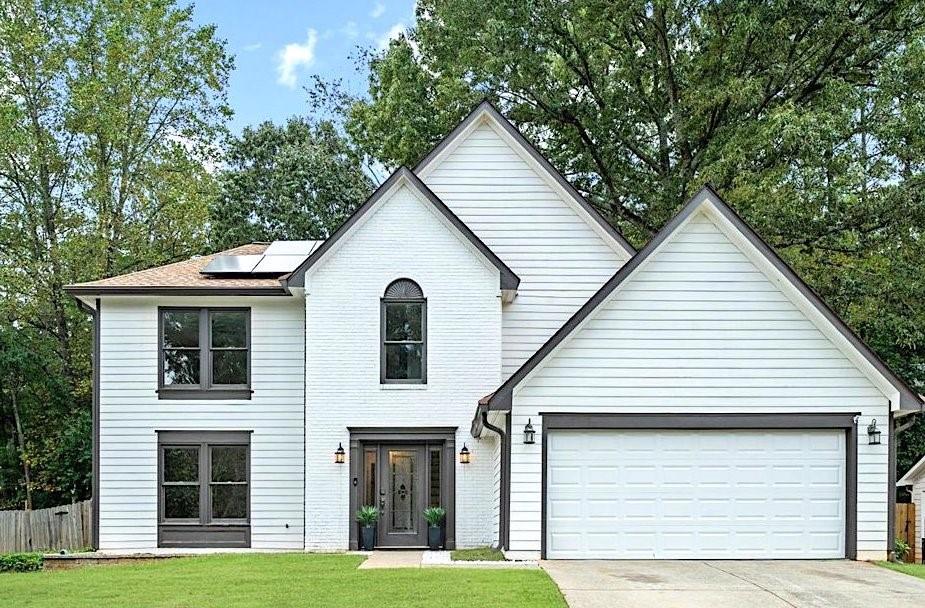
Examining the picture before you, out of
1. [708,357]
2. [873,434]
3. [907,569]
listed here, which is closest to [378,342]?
[708,357]

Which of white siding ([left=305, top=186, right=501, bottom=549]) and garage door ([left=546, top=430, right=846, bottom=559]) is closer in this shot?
garage door ([left=546, top=430, right=846, bottom=559])

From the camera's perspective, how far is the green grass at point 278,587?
36.9 feet

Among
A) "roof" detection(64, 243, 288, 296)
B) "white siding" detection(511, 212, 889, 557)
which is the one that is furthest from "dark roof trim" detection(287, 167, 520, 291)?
"white siding" detection(511, 212, 889, 557)

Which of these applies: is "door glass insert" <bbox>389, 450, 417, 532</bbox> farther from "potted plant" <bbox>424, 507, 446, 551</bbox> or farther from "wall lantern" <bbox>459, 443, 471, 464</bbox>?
"wall lantern" <bbox>459, 443, 471, 464</bbox>

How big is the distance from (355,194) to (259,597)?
28528 mm

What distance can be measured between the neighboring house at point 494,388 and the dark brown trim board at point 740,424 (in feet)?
0.11

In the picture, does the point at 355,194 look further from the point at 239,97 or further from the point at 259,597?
the point at 259,597

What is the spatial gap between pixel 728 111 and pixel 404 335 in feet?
44.9

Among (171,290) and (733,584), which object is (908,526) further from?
(171,290)

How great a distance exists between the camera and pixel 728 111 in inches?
1109

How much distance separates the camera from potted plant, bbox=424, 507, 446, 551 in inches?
723

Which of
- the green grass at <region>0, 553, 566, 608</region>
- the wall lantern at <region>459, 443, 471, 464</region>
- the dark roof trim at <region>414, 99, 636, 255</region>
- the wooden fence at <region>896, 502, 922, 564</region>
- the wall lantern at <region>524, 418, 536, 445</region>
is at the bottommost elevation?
the wooden fence at <region>896, 502, 922, 564</region>

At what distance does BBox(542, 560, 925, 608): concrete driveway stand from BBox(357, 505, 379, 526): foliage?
4.36 metres

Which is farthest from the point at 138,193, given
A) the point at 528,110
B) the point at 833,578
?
the point at 833,578
